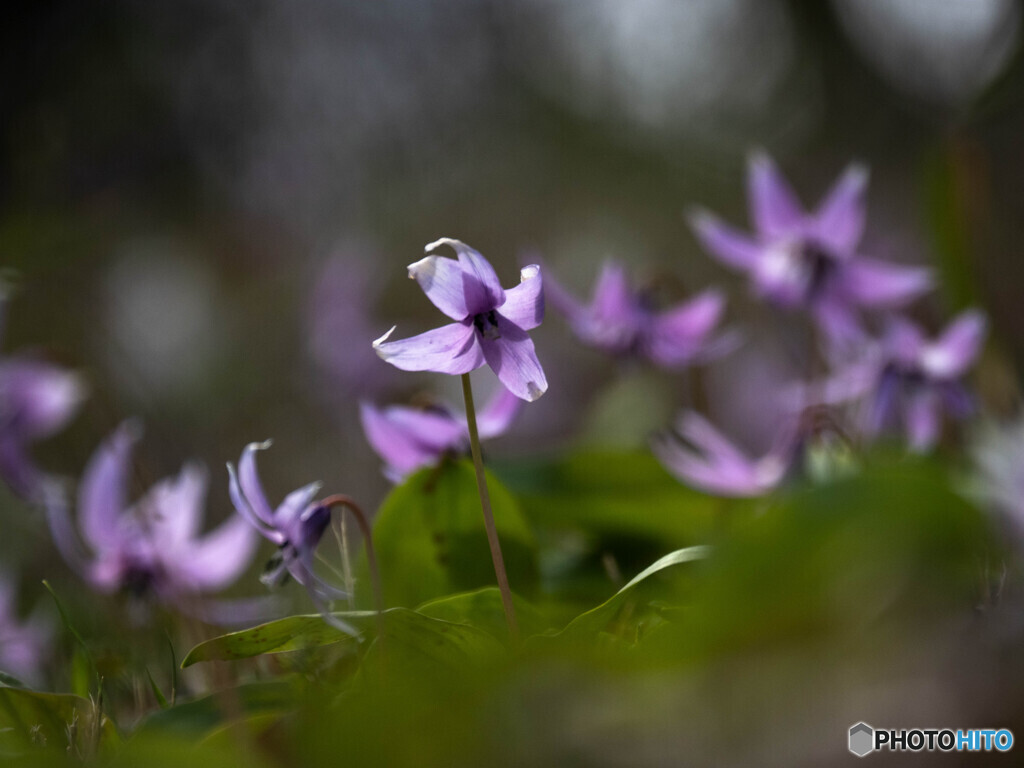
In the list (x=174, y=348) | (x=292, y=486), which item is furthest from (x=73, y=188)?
(x=292, y=486)

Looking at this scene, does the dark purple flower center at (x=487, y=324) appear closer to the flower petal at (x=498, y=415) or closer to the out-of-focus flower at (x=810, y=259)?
the flower petal at (x=498, y=415)

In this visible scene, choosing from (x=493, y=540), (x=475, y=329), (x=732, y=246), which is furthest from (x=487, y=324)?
(x=732, y=246)

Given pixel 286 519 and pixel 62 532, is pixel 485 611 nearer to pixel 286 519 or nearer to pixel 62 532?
pixel 286 519

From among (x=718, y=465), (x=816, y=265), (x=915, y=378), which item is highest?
(x=816, y=265)

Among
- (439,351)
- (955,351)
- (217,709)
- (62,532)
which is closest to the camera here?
(217,709)

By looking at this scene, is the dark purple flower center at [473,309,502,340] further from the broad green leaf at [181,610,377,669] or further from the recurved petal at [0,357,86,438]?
the recurved petal at [0,357,86,438]

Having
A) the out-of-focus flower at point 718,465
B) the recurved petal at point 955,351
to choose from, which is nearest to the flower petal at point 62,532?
the out-of-focus flower at point 718,465
